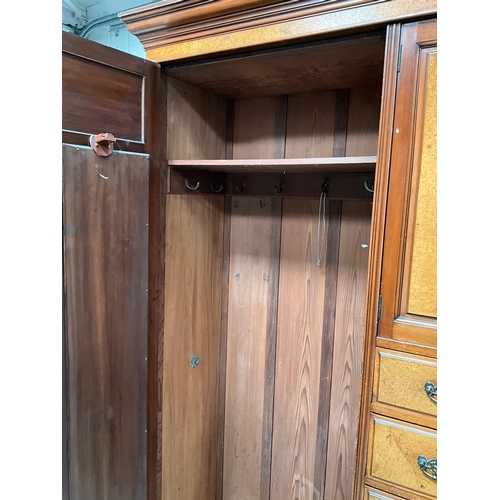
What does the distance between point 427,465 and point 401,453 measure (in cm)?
6

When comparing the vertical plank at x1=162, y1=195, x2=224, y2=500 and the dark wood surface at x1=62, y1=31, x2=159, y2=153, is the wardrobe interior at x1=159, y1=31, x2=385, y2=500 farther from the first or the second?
the dark wood surface at x1=62, y1=31, x2=159, y2=153

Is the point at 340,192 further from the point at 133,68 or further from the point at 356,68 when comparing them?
the point at 133,68

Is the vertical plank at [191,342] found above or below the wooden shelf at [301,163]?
below

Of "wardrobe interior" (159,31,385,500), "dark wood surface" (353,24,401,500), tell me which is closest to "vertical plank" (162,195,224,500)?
"wardrobe interior" (159,31,385,500)

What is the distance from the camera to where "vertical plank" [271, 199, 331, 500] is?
1487 mm

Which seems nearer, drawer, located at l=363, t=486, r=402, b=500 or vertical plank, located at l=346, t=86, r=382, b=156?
drawer, located at l=363, t=486, r=402, b=500

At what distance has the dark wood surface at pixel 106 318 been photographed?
1.06 m

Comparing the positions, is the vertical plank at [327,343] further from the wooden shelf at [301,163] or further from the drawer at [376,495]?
the drawer at [376,495]

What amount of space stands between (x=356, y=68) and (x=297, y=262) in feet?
2.32

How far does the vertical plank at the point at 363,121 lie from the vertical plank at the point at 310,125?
70 mm

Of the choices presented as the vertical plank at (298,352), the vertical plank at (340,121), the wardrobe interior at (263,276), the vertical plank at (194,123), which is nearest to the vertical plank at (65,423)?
the wardrobe interior at (263,276)

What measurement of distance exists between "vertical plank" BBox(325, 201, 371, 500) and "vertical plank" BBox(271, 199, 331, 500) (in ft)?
0.22

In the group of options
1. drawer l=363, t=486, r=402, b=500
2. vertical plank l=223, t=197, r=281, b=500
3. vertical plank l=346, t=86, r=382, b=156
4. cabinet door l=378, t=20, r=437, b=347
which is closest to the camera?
cabinet door l=378, t=20, r=437, b=347

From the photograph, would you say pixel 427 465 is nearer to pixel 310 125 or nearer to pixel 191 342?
pixel 191 342
